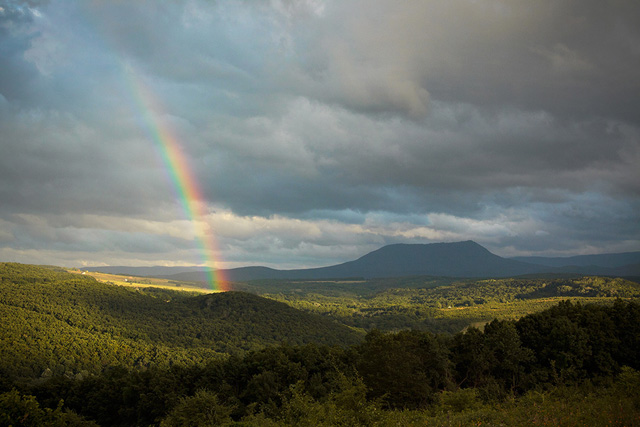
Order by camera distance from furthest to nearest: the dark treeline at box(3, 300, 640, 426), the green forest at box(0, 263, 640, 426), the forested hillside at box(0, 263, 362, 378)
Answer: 1. the forested hillside at box(0, 263, 362, 378)
2. the dark treeline at box(3, 300, 640, 426)
3. the green forest at box(0, 263, 640, 426)

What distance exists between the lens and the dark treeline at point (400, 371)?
46.9 m

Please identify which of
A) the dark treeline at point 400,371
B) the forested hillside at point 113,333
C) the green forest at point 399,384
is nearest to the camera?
the green forest at point 399,384

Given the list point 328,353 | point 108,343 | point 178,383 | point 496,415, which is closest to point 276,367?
point 328,353

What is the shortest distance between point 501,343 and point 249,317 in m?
162

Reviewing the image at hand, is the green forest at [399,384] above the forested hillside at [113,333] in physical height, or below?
above

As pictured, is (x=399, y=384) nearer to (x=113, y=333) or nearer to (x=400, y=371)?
(x=400, y=371)

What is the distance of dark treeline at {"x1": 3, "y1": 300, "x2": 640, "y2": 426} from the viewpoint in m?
46.9

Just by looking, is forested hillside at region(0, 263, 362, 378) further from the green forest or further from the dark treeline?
the green forest

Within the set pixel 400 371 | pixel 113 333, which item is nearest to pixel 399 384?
pixel 400 371

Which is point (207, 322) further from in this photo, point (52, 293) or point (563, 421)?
point (563, 421)

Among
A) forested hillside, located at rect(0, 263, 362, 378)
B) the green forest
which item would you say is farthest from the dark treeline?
forested hillside, located at rect(0, 263, 362, 378)

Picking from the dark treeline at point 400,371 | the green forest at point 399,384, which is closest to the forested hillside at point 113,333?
the dark treeline at point 400,371

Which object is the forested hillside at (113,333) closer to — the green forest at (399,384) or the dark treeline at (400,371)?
the dark treeline at (400,371)

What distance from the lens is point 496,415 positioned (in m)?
17.9
